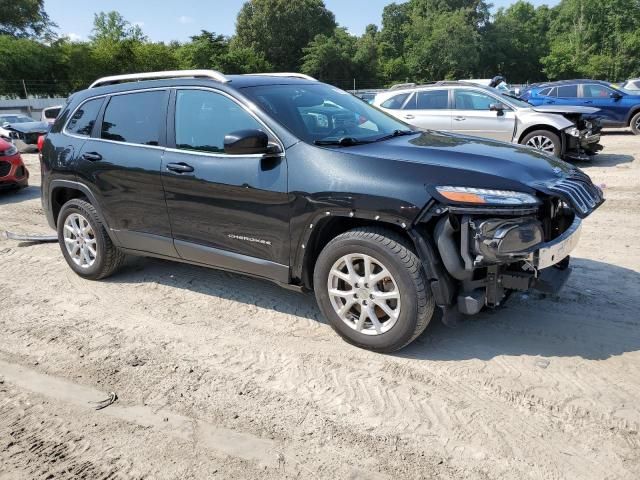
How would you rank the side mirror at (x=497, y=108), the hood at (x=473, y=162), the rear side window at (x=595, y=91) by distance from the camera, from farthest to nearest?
1. the rear side window at (x=595, y=91)
2. the side mirror at (x=497, y=108)
3. the hood at (x=473, y=162)

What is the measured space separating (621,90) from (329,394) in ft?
53.1

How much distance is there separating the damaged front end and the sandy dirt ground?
1.53 ft

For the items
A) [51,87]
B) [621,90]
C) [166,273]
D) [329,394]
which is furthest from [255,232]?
[51,87]

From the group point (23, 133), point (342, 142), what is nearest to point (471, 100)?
point (342, 142)

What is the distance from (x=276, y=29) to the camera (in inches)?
2881

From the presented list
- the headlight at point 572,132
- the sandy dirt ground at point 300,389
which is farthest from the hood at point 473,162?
the headlight at point 572,132

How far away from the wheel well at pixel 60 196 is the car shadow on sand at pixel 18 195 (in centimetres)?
496

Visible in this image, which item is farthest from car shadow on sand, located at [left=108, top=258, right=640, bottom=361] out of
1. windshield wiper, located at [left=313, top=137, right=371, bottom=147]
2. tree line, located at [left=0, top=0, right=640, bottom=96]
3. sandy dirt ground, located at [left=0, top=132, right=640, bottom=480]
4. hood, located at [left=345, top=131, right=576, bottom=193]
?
tree line, located at [left=0, top=0, right=640, bottom=96]

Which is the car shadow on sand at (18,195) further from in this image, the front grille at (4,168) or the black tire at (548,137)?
the black tire at (548,137)

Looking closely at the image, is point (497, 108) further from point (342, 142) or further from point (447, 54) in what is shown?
point (447, 54)

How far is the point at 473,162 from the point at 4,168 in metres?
9.35

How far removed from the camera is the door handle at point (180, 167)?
13.8ft

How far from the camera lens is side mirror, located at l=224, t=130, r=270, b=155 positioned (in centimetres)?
364

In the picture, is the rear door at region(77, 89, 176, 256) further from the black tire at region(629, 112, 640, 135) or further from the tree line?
the tree line
